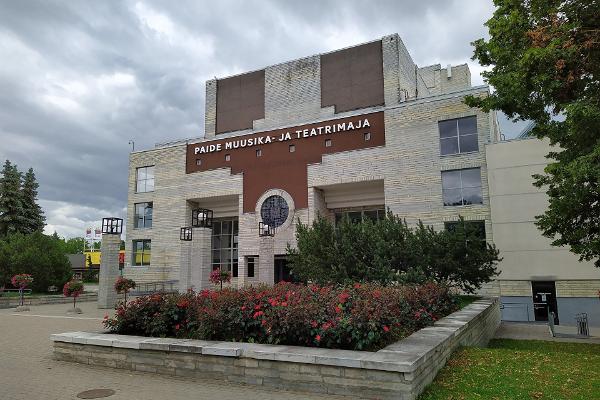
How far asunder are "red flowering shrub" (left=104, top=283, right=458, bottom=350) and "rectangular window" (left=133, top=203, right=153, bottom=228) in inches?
1234

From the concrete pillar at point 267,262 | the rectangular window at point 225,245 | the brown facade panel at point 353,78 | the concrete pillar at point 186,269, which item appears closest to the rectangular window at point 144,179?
the rectangular window at point 225,245

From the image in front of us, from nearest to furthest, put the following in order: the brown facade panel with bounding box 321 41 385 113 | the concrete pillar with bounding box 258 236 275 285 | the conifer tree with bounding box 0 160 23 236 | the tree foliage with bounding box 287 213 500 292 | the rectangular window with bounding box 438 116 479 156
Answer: the tree foliage with bounding box 287 213 500 292 < the concrete pillar with bounding box 258 236 275 285 < the rectangular window with bounding box 438 116 479 156 < the brown facade panel with bounding box 321 41 385 113 < the conifer tree with bounding box 0 160 23 236

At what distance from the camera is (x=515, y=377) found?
7020 mm

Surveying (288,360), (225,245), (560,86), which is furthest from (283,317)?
(225,245)

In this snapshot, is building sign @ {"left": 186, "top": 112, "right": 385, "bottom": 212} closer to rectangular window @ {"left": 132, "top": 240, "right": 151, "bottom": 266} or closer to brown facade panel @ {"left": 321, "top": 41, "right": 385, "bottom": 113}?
brown facade panel @ {"left": 321, "top": 41, "right": 385, "bottom": 113}

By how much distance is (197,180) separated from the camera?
37.8 m

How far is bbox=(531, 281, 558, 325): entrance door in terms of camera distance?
2602 centimetres

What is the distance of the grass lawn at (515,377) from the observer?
6.27 metres

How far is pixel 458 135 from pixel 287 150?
486 inches

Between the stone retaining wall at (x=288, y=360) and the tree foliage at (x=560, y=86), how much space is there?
4.35 metres

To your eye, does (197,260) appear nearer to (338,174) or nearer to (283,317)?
(338,174)

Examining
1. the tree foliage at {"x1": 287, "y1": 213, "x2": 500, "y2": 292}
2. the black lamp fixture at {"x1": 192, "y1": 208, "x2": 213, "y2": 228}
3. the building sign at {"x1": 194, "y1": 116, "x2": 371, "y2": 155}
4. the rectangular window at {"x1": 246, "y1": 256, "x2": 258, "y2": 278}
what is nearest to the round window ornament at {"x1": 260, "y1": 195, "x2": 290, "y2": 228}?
the rectangular window at {"x1": 246, "y1": 256, "x2": 258, "y2": 278}

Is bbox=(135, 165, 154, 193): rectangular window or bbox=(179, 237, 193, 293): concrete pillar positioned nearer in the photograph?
bbox=(179, 237, 193, 293): concrete pillar

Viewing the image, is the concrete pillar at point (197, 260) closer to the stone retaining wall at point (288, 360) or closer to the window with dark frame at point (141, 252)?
the window with dark frame at point (141, 252)
